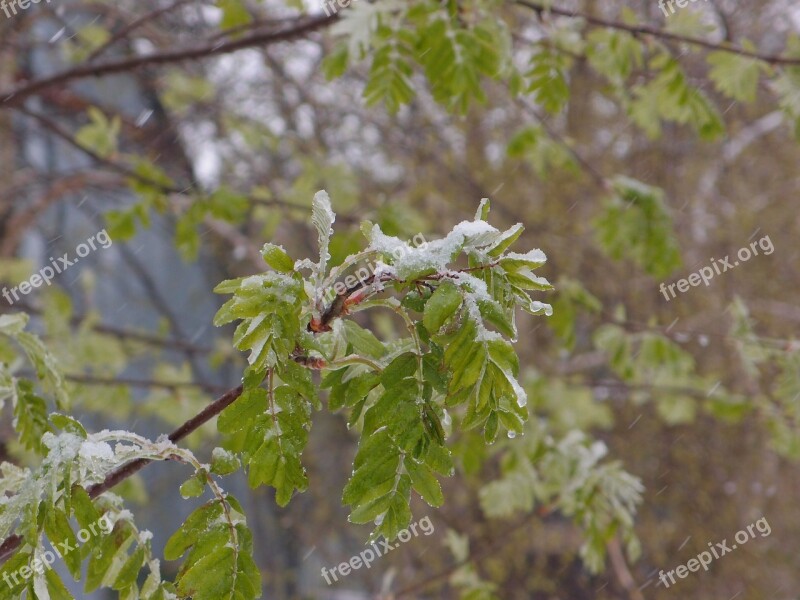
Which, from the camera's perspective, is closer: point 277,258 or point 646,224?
point 277,258

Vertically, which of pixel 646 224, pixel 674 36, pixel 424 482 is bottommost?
pixel 424 482

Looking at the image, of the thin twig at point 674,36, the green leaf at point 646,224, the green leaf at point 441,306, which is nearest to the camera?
the green leaf at point 441,306

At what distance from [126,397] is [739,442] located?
6.88m

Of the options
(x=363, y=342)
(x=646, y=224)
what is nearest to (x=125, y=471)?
(x=363, y=342)

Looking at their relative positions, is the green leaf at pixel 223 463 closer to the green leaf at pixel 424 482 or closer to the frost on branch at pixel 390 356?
the frost on branch at pixel 390 356

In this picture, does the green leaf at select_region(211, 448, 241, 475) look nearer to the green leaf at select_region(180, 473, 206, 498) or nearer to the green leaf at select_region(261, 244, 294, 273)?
the green leaf at select_region(180, 473, 206, 498)

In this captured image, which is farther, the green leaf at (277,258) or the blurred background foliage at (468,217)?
the blurred background foliage at (468,217)

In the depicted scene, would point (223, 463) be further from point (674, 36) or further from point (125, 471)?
point (674, 36)

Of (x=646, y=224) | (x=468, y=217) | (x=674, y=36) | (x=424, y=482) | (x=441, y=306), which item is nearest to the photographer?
(x=441, y=306)

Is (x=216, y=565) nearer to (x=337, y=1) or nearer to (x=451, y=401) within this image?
(x=451, y=401)

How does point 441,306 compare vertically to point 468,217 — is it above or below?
below

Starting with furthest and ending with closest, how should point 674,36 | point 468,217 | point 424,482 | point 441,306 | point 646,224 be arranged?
point 468,217 < point 646,224 < point 674,36 < point 424,482 < point 441,306

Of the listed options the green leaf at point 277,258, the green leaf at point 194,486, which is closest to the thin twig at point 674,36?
the green leaf at point 277,258

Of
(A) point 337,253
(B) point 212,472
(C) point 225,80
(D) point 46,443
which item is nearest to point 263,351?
(B) point 212,472
